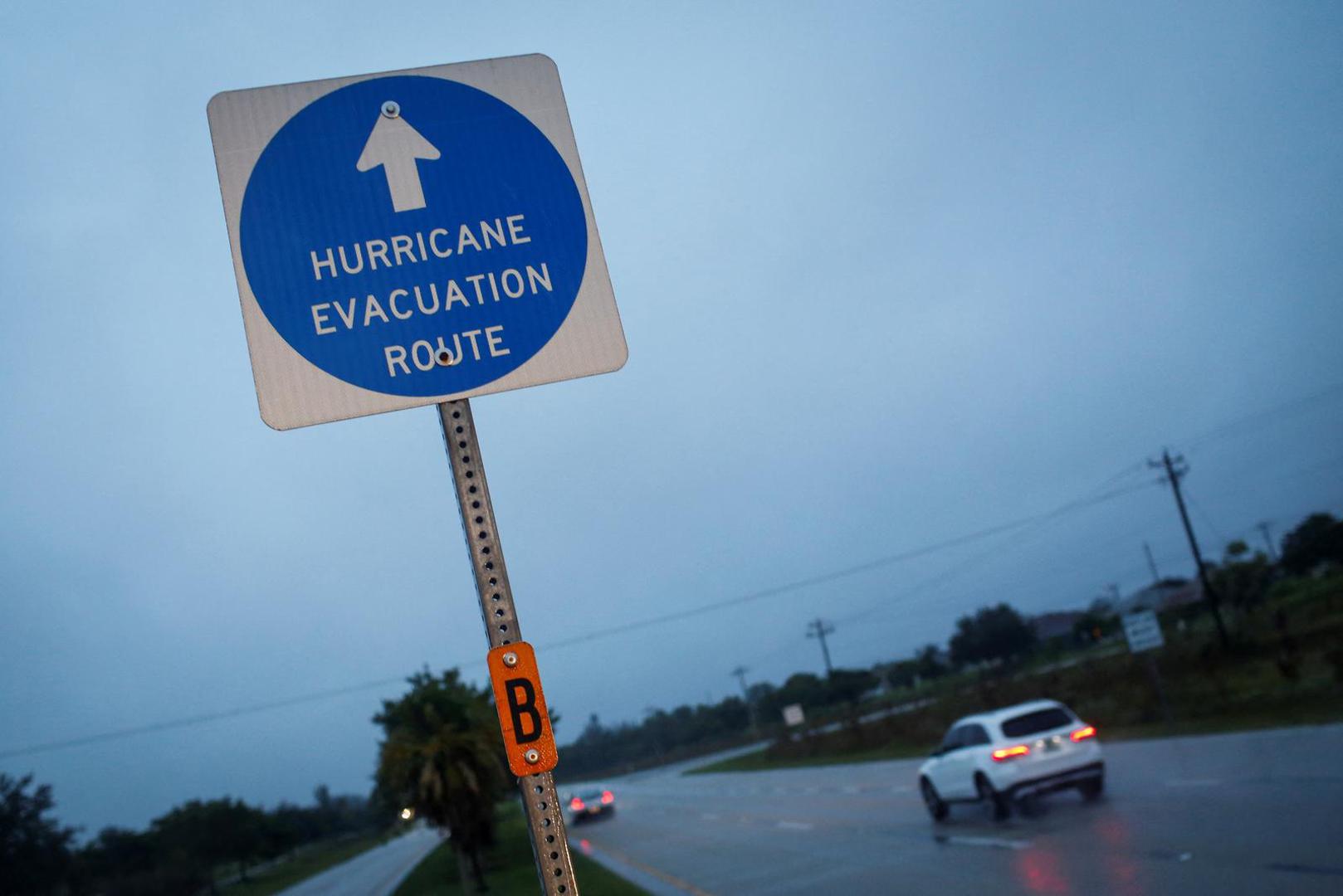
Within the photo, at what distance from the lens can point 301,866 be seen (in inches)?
3031

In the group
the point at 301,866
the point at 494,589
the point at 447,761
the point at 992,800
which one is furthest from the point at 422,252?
the point at 301,866

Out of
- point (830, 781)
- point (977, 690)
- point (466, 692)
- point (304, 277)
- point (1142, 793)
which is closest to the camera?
point (304, 277)

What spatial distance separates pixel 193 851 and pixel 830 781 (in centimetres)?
3900

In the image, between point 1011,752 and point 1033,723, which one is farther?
point 1033,723

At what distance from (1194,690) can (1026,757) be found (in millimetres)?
13756

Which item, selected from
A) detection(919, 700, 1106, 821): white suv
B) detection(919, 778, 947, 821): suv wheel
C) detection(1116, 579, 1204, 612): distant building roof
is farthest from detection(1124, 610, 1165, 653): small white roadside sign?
detection(1116, 579, 1204, 612): distant building roof

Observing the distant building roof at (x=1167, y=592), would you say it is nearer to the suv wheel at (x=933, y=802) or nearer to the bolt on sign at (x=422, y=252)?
the suv wheel at (x=933, y=802)

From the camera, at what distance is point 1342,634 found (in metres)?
26.3

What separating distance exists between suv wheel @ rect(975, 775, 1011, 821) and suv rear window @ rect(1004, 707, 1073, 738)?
0.89 metres

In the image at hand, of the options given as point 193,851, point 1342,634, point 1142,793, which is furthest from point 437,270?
point 193,851

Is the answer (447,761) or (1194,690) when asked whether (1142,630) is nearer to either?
(1194,690)

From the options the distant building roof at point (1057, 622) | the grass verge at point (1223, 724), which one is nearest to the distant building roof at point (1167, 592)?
the distant building roof at point (1057, 622)

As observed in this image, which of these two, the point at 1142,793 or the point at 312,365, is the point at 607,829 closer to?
the point at 1142,793

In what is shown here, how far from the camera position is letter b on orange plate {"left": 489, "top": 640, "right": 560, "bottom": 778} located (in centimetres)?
224
